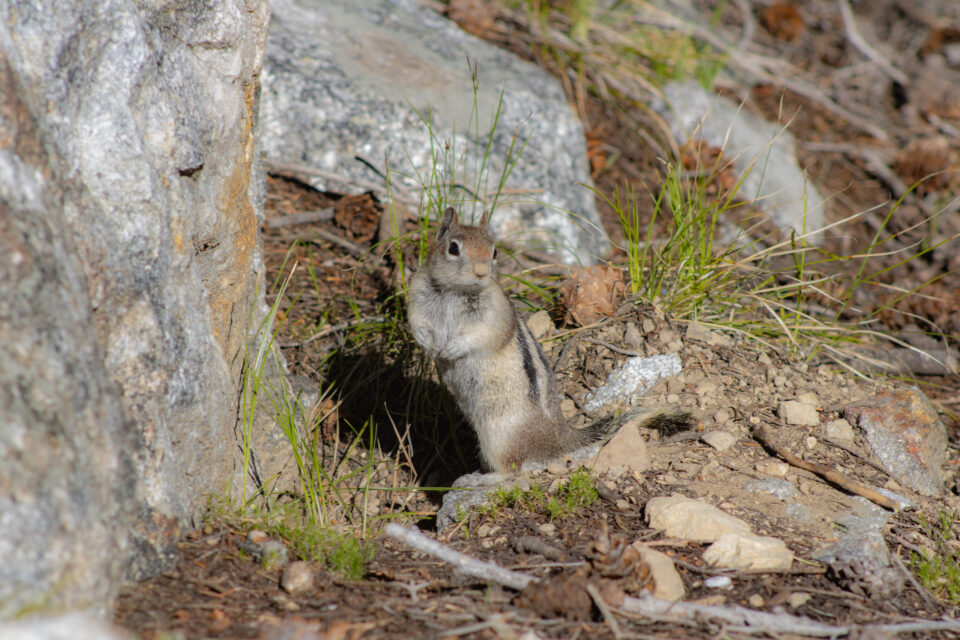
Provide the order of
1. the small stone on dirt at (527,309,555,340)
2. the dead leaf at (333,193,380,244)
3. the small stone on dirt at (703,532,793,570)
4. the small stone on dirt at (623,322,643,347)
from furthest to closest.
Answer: the dead leaf at (333,193,380,244)
the small stone on dirt at (527,309,555,340)
the small stone on dirt at (623,322,643,347)
the small stone on dirt at (703,532,793,570)

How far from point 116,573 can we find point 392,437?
265 cm

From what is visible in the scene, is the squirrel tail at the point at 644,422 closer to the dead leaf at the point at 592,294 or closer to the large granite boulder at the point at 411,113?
the dead leaf at the point at 592,294

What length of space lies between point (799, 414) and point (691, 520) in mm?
1250

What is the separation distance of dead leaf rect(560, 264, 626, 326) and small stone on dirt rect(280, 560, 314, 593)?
8.00ft

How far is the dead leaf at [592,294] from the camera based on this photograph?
15.0 feet

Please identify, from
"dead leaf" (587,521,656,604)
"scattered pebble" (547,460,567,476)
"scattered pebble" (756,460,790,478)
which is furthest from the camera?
"scattered pebble" (547,460,567,476)

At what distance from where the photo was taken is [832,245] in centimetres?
695

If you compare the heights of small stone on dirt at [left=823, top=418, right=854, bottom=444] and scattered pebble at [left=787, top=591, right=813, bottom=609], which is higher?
small stone on dirt at [left=823, top=418, right=854, bottom=444]

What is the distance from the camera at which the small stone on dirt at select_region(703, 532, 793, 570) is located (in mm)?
2979

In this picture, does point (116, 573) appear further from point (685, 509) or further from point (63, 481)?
point (685, 509)

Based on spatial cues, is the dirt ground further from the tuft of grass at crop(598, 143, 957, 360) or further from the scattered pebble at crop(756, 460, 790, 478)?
the tuft of grass at crop(598, 143, 957, 360)

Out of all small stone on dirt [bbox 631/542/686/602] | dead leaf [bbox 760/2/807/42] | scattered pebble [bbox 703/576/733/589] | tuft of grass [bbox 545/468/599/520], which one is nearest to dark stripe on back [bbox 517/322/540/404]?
tuft of grass [bbox 545/468/599/520]

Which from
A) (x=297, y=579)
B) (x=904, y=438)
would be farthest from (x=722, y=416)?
(x=297, y=579)

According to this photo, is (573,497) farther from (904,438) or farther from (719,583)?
(904,438)
